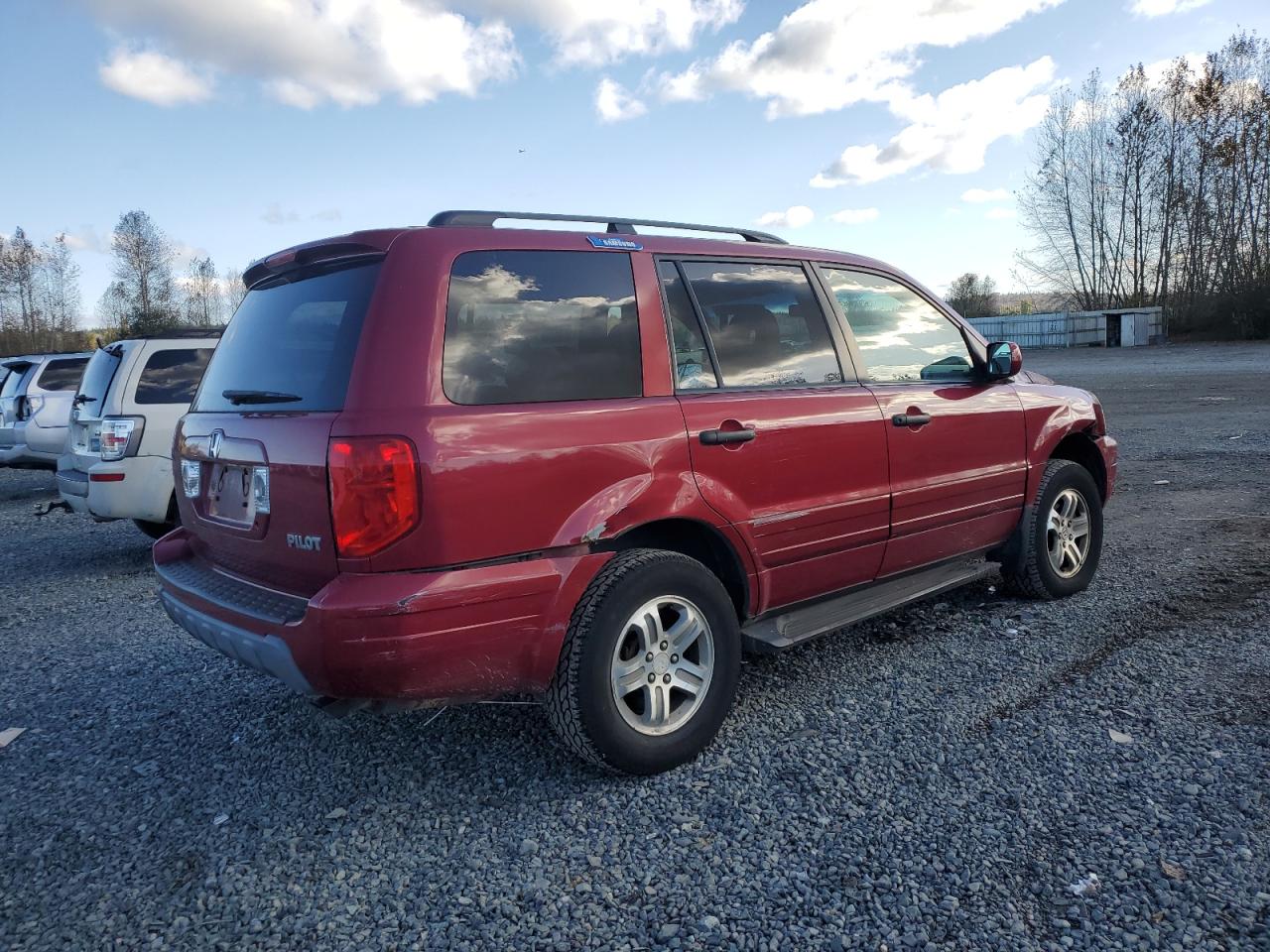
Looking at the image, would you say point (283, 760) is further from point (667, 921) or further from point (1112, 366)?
point (1112, 366)

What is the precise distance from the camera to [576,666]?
2.87m

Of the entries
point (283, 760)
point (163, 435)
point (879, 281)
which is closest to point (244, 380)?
point (283, 760)

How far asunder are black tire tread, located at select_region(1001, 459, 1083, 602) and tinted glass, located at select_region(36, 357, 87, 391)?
1141 centimetres

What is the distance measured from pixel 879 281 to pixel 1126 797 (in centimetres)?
247

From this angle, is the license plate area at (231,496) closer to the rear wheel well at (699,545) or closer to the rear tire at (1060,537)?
the rear wheel well at (699,545)

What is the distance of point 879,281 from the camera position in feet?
14.2

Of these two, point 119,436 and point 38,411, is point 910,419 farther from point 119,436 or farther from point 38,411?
point 38,411

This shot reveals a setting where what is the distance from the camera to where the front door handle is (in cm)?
395

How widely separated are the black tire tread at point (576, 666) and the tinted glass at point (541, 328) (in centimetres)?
58

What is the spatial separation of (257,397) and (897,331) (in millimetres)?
2837

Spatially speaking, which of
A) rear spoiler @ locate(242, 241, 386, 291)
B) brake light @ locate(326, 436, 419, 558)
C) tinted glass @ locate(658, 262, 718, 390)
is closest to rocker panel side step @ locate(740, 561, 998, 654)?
tinted glass @ locate(658, 262, 718, 390)

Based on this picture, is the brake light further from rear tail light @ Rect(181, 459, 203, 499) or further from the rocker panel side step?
the rocker panel side step

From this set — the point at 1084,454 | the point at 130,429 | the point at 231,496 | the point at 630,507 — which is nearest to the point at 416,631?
the point at 630,507

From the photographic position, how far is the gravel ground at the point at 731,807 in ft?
7.64
